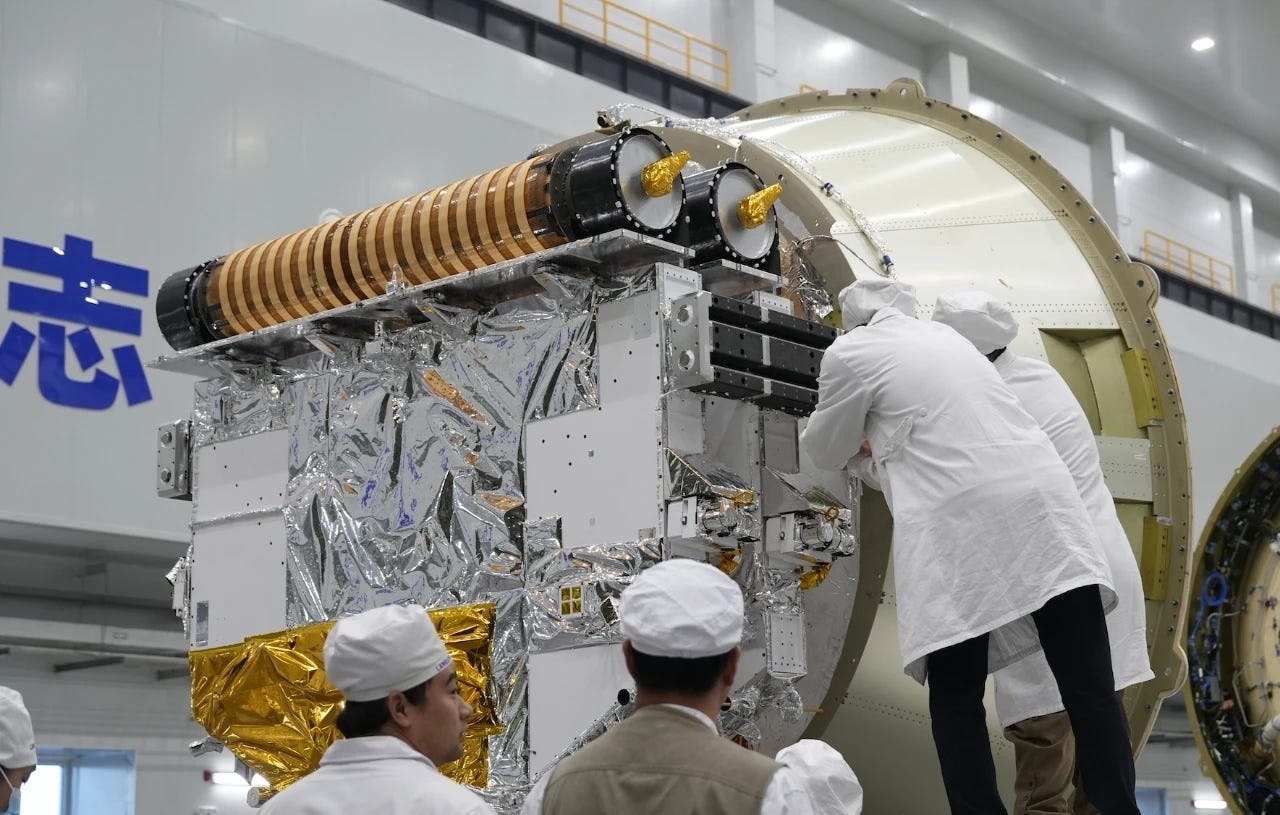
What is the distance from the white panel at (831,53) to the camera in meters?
16.6

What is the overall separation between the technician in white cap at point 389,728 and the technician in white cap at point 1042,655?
5.62ft

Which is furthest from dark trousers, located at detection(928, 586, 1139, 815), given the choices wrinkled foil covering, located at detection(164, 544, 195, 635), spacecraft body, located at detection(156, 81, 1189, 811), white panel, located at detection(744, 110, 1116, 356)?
wrinkled foil covering, located at detection(164, 544, 195, 635)

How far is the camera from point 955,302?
399 centimetres

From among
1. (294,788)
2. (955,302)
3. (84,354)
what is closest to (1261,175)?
(84,354)

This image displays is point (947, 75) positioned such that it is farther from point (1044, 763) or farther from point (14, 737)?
point (14, 737)

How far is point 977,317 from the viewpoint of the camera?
3.99m

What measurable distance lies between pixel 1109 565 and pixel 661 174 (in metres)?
1.53

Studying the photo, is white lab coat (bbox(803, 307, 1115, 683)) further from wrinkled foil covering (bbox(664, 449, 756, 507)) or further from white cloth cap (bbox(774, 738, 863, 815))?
white cloth cap (bbox(774, 738, 863, 815))

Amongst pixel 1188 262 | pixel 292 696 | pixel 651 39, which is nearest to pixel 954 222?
pixel 292 696

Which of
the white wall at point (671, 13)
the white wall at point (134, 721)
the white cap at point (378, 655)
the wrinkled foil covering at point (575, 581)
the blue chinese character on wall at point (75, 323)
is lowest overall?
the white wall at point (134, 721)

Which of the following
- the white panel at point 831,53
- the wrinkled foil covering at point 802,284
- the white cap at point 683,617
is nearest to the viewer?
the white cap at point 683,617

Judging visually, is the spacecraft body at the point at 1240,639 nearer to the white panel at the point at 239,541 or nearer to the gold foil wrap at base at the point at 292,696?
the gold foil wrap at base at the point at 292,696

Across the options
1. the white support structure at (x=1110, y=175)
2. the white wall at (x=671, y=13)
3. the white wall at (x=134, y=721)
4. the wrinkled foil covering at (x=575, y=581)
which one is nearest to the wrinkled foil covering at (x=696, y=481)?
the wrinkled foil covering at (x=575, y=581)

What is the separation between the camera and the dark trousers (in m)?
3.31
